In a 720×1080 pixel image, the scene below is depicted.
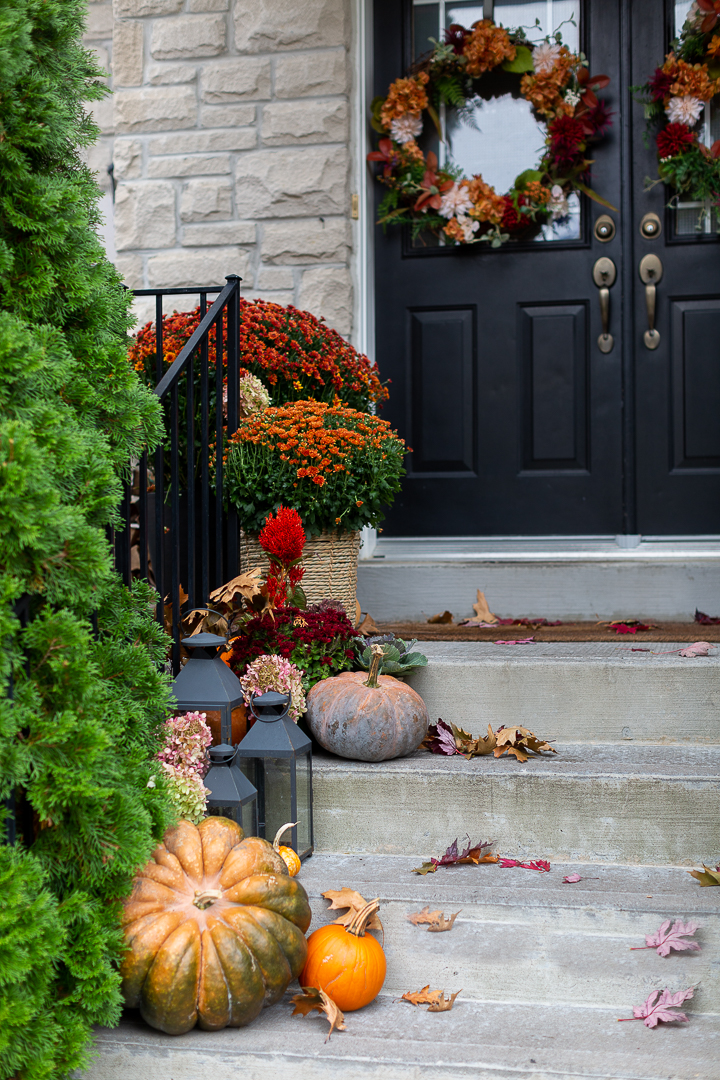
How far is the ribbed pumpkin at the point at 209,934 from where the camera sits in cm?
151

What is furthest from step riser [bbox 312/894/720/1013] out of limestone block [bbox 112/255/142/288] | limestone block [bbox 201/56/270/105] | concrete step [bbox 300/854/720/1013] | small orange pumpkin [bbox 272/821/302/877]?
limestone block [bbox 201/56/270/105]

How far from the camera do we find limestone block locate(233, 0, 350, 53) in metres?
3.66

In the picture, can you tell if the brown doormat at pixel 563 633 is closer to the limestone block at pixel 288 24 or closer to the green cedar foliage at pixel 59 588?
the green cedar foliage at pixel 59 588

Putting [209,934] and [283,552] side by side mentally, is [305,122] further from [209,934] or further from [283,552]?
[209,934]

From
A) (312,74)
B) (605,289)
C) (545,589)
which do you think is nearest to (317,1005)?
(545,589)

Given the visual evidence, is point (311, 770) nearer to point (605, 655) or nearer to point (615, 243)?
point (605, 655)

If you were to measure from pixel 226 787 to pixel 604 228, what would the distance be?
293cm

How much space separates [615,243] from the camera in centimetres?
375

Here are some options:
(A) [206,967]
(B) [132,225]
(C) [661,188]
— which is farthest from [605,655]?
(B) [132,225]

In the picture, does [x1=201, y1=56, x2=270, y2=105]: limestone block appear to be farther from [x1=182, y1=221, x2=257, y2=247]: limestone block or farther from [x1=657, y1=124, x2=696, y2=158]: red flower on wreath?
[x1=657, y1=124, x2=696, y2=158]: red flower on wreath

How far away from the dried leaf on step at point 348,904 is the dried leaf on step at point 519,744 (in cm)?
61

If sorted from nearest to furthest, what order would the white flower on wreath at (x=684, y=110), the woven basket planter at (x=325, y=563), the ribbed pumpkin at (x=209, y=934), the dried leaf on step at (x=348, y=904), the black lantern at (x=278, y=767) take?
the ribbed pumpkin at (x=209, y=934)
the dried leaf on step at (x=348, y=904)
the black lantern at (x=278, y=767)
the woven basket planter at (x=325, y=563)
the white flower on wreath at (x=684, y=110)

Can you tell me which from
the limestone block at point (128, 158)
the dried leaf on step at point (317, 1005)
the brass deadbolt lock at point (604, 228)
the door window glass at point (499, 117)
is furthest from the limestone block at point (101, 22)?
the dried leaf on step at point (317, 1005)

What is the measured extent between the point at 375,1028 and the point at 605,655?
4.31 feet
